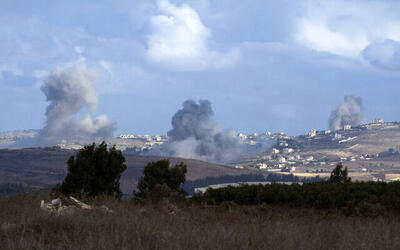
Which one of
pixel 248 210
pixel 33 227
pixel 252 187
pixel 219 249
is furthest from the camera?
pixel 252 187

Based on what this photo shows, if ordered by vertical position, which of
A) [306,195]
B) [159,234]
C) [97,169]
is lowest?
[159,234]

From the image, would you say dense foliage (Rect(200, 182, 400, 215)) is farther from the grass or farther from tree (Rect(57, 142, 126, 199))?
tree (Rect(57, 142, 126, 199))

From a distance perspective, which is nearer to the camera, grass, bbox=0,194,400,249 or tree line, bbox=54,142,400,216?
grass, bbox=0,194,400,249

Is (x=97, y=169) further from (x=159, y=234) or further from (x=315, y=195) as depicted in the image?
(x=159, y=234)

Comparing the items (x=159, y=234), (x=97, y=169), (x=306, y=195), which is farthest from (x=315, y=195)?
(x=97, y=169)

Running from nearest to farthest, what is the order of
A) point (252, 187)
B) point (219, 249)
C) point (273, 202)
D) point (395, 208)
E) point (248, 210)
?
point (219, 249)
point (248, 210)
point (395, 208)
point (273, 202)
point (252, 187)

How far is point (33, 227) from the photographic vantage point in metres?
12.7

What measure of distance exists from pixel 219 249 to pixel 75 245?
10.8 ft

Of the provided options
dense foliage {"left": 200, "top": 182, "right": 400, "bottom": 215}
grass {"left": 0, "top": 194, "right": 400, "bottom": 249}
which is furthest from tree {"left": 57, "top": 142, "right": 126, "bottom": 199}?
grass {"left": 0, "top": 194, "right": 400, "bottom": 249}

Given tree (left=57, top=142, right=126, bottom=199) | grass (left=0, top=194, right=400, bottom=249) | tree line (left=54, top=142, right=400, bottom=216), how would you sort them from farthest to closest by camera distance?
tree (left=57, top=142, right=126, bottom=199), tree line (left=54, top=142, right=400, bottom=216), grass (left=0, top=194, right=400, bottom=249)

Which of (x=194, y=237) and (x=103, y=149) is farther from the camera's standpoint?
(x=103, y=149)

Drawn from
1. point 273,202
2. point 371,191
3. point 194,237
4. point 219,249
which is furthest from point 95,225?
point 371,191

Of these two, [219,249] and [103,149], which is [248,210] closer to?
[219,249]

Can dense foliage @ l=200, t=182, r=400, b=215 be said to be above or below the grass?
above
